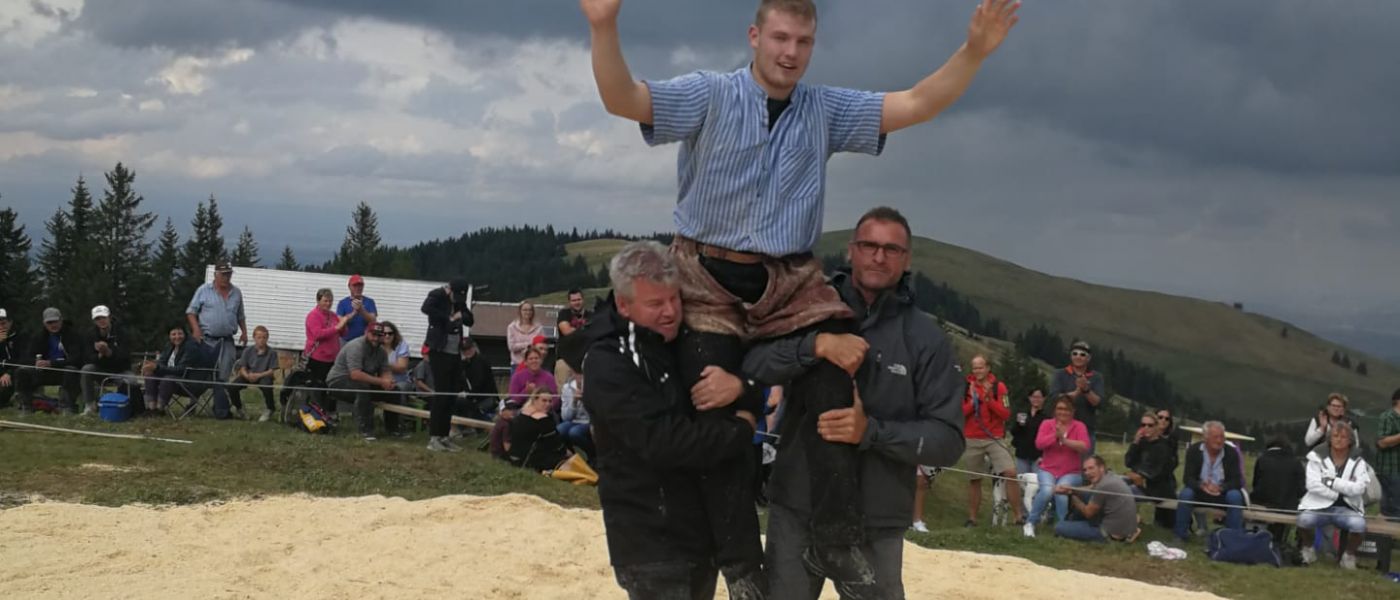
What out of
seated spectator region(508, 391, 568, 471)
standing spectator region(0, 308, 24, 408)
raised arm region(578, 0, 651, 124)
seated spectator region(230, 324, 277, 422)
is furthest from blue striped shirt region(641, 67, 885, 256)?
standing spectator region(0, 308, 24, 408)

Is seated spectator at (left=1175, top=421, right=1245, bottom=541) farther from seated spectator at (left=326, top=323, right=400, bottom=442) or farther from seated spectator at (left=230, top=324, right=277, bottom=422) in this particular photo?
seated spectator at (left=230, top=324, right=277, bottom=422)

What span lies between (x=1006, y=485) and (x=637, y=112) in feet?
28.0

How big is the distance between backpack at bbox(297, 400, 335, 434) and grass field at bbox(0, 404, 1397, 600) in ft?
1.11

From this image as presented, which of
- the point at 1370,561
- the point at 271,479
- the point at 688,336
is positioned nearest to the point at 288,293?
the point at 271,479

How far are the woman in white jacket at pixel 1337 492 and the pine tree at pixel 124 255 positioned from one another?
58.5 metres

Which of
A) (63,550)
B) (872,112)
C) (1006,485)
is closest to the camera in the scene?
(872,112)

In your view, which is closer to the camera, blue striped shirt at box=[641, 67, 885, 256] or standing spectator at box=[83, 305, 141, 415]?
blue striped shirt at box=[641, 67, 885, 256]

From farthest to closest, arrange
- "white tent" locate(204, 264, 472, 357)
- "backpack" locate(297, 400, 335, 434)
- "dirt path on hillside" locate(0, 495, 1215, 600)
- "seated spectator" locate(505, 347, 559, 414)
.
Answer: "white tent" locate(204, 264, 472, 357)
"backpack" locate(297, 400, 335, 434)
"seated spectator" locate(505, 347, 559, 414)
"dirt path on hillside" locate(0, 495, 1215, 600)

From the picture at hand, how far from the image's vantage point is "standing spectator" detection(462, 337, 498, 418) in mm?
13406

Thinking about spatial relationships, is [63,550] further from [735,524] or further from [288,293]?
[288,293]

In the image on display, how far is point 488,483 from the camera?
34.3 ft

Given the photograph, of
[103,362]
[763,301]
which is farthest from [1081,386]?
[103,362]

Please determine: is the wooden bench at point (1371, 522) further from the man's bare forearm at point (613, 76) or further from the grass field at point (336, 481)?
Result: the man's bare forearm at point (613, 76)

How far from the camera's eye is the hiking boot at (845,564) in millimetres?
3754
